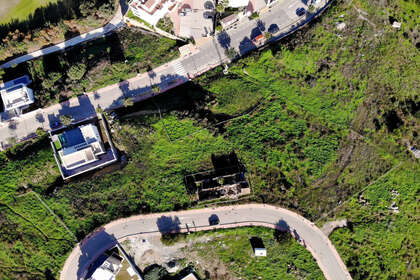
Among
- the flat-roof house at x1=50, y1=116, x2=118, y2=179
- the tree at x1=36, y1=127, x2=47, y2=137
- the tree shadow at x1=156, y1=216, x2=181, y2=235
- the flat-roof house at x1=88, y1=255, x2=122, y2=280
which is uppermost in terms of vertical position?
the tree at x1=36, y1=127, x2=47, y2=137

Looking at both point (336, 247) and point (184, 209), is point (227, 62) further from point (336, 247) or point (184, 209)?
point (336, 247)

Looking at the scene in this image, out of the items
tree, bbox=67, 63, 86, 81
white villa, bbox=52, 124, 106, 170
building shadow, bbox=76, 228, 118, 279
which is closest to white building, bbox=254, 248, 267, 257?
building shadow, bbox=76, 228, 118, 279

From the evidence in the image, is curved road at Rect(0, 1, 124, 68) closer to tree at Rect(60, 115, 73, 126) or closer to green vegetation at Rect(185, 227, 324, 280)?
tree at Rect(60, 115, 73, 126)

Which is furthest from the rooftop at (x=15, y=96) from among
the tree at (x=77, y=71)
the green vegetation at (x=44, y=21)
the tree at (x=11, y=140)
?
the tree at (x=77, y=71)

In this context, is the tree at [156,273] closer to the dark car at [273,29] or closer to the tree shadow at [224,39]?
the tree shadow at [224,39]

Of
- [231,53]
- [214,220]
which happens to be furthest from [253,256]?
[231,53]

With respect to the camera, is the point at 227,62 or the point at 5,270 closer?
the point at 5,270

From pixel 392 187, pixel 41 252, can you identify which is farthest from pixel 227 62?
pixel 41 252
